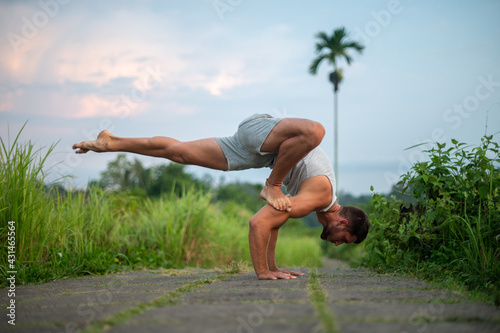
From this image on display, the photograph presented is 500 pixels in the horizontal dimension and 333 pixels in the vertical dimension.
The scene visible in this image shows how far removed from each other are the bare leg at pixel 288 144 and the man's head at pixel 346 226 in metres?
0.65

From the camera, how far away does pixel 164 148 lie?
3498mm

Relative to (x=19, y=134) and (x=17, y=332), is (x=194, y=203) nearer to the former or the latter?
(x=19, y=134)

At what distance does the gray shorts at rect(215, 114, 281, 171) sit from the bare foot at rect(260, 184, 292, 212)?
304 mm

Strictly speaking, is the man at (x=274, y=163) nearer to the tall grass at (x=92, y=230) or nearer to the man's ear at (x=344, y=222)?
the man's ear at (x=344, y=222)

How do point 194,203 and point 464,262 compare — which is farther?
point 194,203

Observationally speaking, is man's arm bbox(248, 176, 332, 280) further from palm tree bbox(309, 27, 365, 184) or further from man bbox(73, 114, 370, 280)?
palm tree bbox(309, 27, 365, 184)

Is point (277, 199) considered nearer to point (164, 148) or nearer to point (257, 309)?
point (164, 148)

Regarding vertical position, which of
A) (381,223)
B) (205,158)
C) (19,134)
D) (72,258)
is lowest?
(72,258)

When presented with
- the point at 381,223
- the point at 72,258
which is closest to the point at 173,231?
the point at 72,258

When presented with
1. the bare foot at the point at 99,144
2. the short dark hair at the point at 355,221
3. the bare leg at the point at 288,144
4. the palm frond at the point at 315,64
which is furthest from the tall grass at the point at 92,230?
the palm frond at the point at 315,64

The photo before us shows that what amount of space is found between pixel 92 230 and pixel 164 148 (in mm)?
1941

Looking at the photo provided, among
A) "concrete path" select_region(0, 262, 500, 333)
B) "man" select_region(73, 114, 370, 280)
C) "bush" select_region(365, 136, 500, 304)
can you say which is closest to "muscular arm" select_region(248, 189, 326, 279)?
"man" select_region(73, 114, 370, 280)

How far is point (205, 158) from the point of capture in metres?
3.56

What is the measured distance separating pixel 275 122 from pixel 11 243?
7.66 feet
